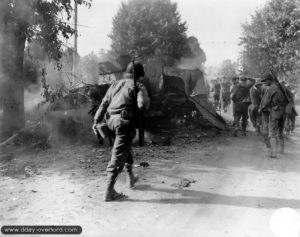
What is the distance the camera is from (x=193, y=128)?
11141 millimetres

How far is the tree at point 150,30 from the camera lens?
112ft

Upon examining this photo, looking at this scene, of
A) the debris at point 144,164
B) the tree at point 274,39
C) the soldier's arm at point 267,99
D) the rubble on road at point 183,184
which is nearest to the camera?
the rubble on road at point 183,184

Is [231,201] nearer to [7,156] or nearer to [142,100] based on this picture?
[142,100]

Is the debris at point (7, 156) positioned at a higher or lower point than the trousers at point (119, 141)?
lower

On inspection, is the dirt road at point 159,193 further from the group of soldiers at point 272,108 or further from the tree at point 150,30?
the tree at point 150,30

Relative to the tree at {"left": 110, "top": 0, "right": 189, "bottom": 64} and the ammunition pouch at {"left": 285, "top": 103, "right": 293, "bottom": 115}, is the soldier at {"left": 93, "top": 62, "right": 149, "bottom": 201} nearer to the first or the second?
the ammunition pouch at {"left": 285, "top": 103, "right": 293, "bottom": 115}

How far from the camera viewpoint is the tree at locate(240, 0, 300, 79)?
1829cm

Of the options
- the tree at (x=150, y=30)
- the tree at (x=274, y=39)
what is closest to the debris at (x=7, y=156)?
the tree at (x=274, y=39)

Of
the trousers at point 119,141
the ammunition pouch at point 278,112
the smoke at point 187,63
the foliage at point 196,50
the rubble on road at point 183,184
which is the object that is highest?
the foliage at point 196,50

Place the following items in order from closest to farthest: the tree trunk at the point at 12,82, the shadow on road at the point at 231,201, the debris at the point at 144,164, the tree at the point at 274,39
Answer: the shadow on road at the point at 231,201
the debris at the point at 144,164
the tree trunk at the point at 12,82
the tree at the point at 274,39

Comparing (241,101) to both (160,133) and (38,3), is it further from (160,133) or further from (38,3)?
(38,3)

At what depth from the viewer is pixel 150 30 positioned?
34438 millimetres

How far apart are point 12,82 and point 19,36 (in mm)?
1202

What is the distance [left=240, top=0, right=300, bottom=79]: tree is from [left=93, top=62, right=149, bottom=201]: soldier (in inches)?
564
